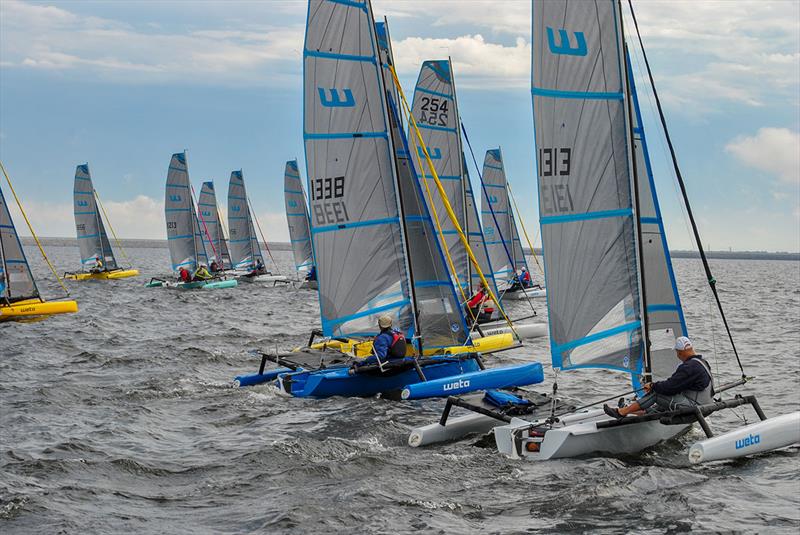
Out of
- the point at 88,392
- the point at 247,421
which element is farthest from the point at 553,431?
the point at 88,392

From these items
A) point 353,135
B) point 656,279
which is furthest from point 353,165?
point 656,279

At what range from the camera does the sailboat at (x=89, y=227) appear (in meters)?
54.2

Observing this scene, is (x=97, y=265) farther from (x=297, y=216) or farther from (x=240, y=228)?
(x=297, y=216)

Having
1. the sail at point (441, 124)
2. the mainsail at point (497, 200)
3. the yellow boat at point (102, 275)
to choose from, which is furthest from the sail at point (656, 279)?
the yellow boat at point (102, 275)

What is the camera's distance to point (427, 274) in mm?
16016

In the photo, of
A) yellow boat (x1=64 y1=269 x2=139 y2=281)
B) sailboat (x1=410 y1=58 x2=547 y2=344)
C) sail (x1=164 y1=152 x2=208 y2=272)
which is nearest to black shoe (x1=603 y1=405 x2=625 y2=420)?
sailboat (x1=410 y1=58 x2=547 y2=344)

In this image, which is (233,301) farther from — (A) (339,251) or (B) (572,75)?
(B) (572,75)

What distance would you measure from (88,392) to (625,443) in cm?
1059

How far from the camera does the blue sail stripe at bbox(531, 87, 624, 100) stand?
35.4 ft

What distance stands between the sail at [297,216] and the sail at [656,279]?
3785 cm

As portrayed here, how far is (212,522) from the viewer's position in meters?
8.91

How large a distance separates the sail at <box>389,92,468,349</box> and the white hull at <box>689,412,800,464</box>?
6.23 metres

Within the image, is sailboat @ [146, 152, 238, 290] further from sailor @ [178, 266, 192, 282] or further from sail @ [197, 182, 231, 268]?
sail @ [197, 182, 231, 268]

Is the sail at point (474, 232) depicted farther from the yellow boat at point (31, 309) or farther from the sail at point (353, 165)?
the yellow boat at point (31, 309)
